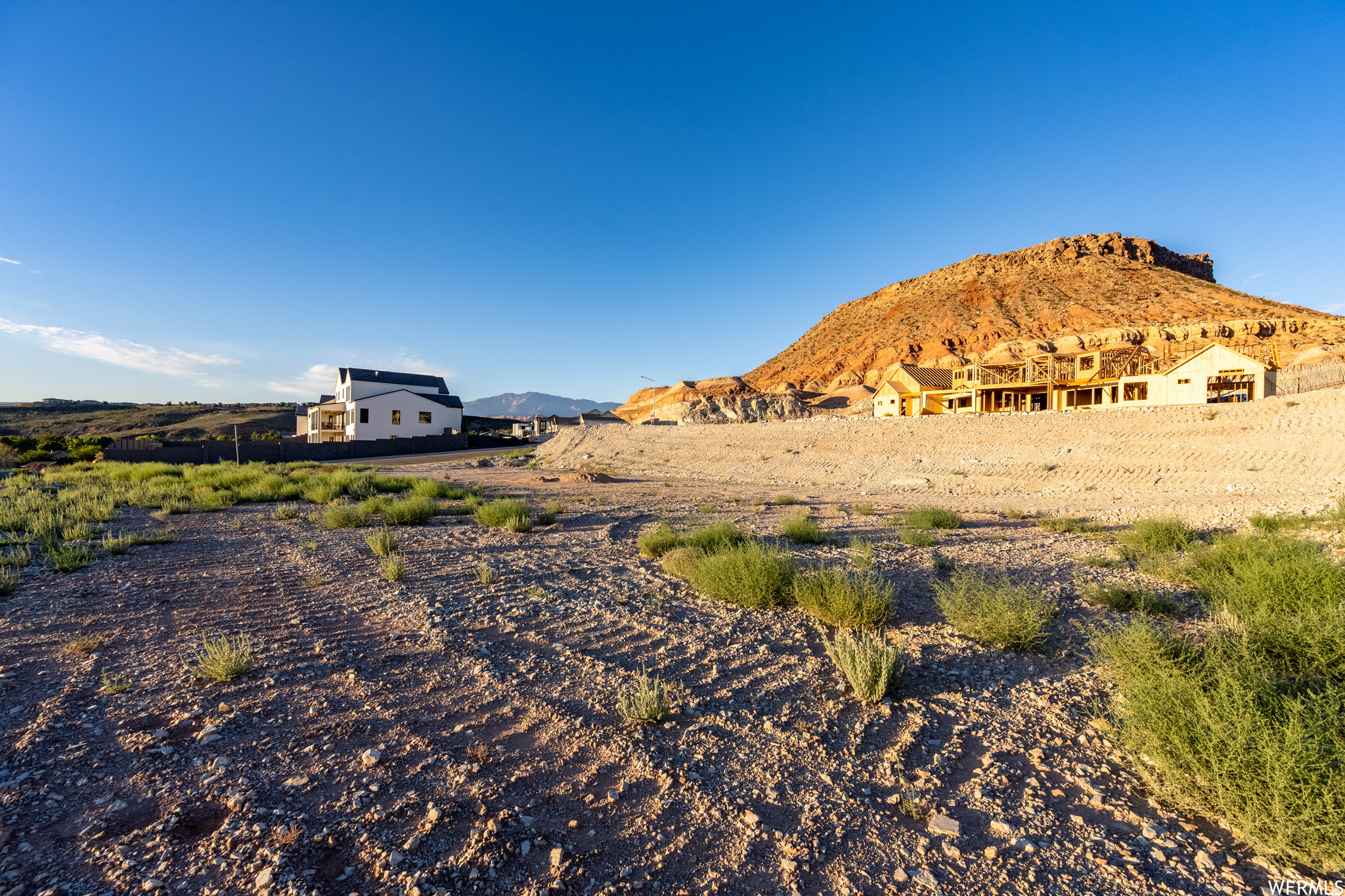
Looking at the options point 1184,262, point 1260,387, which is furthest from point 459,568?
point 1184,262

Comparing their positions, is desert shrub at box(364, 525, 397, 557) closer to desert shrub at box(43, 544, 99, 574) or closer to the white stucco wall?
desert shrub at box(43, 544, 99, 574)

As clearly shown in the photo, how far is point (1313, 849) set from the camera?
7.02 ft

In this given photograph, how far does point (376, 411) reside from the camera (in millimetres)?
45094

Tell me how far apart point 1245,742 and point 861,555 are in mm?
5083

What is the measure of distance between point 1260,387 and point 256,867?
36786mm

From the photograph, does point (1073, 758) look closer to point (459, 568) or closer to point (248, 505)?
point (459, 568)

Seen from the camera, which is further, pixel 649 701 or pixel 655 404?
pixel 655 404

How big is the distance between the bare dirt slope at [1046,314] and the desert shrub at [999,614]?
2108 inches

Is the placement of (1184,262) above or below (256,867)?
above

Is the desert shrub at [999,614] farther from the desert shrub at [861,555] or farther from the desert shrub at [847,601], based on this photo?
the desert shrub at [861,555]

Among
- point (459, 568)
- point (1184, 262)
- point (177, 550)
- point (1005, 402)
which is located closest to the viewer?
point (459, 568)

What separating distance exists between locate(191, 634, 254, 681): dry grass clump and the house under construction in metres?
32.8

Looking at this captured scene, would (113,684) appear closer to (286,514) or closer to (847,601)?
(847,601)

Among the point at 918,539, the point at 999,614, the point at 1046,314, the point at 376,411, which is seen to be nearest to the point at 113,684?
the point at 999,614
